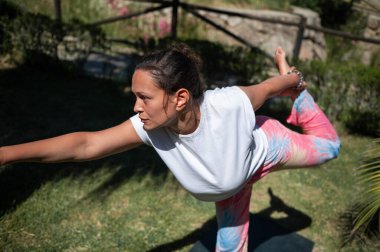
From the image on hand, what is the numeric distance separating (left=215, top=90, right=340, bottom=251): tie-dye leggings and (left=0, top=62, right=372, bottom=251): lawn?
2.83 feet

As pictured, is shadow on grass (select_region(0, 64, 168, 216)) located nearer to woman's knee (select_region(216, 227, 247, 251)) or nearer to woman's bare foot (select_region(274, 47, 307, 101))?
woman's knee (select_region(216, 227, 247, 251))

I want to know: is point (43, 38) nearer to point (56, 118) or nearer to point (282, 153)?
point (56, 118)

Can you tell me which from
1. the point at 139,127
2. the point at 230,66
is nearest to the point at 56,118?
the point at 230,66

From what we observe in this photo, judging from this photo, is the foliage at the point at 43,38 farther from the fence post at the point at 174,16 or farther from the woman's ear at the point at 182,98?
the woman's ear at the point at 182,98

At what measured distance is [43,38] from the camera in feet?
21.1

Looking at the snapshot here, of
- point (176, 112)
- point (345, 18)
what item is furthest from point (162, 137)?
point (345, 18)

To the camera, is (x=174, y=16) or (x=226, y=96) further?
(x=174, y=16)

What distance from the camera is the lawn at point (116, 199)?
335 centimetres

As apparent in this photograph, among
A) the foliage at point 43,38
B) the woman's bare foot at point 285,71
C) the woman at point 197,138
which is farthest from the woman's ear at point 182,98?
the foliage at point 43,38

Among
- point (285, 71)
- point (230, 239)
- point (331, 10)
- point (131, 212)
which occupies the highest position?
point (285, 71)

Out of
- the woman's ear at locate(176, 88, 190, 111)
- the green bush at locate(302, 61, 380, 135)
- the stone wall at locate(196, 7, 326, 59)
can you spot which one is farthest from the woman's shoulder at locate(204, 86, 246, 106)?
the stone wall at locate(196, 7, 326, 59)

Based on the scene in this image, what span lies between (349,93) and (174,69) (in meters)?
4.57

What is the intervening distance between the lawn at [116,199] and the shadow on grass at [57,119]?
0.01m

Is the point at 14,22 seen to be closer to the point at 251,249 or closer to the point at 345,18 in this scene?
the point at 251,249
